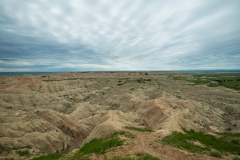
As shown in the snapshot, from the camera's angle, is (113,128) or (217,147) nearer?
(217,147)

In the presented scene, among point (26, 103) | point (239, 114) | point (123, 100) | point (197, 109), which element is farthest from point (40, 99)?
Result: point (239, 114)

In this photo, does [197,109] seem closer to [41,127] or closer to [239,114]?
[239,114]

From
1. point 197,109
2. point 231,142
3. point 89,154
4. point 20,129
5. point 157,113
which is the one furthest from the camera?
point 197,109

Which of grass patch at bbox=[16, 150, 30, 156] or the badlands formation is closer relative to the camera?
the badlands formation

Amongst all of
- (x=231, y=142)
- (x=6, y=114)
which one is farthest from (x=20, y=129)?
(x=231, y=142)

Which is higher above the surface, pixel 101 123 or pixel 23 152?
pixel 101 123

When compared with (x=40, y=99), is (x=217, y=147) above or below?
above

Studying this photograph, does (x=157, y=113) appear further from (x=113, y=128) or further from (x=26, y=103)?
(x=26, y=103)

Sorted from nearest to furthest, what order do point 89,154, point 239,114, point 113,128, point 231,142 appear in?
point 89,154 → point 231,142 → point 113,128 → point 239,114

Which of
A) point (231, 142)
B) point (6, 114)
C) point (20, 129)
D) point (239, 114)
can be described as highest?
point (231, 142)

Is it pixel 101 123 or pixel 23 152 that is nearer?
pixel 23 152

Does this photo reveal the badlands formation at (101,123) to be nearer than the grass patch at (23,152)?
Yes
